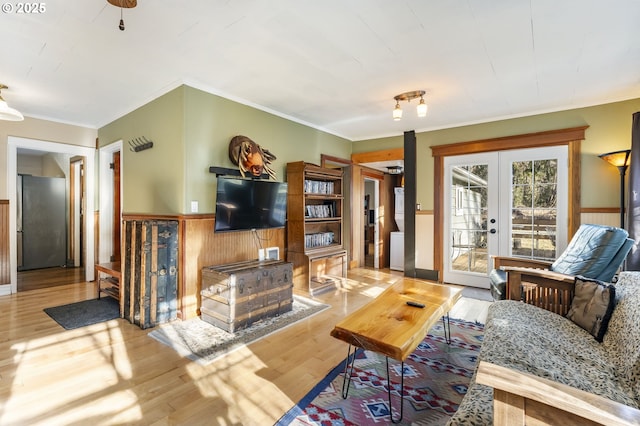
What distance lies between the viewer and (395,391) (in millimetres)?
1910

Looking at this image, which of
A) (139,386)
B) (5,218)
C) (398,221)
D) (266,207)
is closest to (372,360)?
(139,386)

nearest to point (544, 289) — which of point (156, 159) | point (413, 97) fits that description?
point (413, 97)

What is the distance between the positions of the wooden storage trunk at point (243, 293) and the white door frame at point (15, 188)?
2814 mm

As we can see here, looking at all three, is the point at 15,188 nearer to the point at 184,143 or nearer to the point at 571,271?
the point at 184,143

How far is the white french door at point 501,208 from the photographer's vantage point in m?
3.99

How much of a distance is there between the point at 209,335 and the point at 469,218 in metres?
3.94

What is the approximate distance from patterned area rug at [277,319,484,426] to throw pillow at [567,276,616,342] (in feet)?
2.52

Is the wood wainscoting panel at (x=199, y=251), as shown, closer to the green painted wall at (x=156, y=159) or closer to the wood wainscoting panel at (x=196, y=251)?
the wood wainscoting panel at (x=196, y=251)

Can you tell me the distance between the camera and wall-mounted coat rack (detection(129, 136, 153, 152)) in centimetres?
350

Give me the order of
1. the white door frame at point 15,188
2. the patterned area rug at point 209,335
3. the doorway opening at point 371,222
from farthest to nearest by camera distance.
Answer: the doorway opening at point 371,222 < the white door frame at point 15,188 < the patterned area rug at point 209,335

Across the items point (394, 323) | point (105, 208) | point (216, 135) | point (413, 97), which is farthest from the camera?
point (105, 208)

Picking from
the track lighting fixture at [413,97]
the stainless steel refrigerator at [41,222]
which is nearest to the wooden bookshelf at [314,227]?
the track lighting fixture at [413,97]

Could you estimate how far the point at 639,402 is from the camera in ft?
3.78

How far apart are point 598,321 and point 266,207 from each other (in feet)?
9.98
